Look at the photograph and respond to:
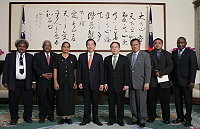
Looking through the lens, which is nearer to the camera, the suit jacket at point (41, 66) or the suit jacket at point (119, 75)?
the suit jacket at point (119, 75)

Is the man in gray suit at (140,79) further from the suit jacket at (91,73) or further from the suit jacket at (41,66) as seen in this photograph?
the suit jacket at (41,66)

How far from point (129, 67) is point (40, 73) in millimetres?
1378

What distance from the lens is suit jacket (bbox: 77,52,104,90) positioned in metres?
2.97

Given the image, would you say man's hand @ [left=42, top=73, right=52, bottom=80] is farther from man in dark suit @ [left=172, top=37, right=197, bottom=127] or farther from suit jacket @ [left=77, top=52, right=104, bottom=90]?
man in dark suit @ [left=172, top=37, right=197, bottom=127]

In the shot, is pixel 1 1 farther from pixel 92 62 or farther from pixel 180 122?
pixel 180 122

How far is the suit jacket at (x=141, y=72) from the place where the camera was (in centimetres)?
293

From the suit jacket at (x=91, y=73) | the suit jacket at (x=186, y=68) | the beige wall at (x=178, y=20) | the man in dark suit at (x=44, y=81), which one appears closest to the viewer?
the suit jacket at (x=186, y=68)

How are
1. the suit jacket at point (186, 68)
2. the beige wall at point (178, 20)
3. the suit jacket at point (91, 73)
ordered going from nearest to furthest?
the suit jacket at point (186, 68) → the suit jacket at point (91, 73) → the beige wall at point (178, 20)

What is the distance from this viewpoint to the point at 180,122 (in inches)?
120

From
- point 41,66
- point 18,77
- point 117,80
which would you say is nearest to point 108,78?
point 117,80

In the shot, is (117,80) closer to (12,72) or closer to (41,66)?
(41,66)

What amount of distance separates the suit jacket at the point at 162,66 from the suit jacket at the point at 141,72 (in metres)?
0.16

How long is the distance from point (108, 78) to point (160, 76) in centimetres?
79

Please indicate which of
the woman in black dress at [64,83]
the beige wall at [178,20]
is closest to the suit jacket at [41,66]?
the woman in black dress at [64,83]
